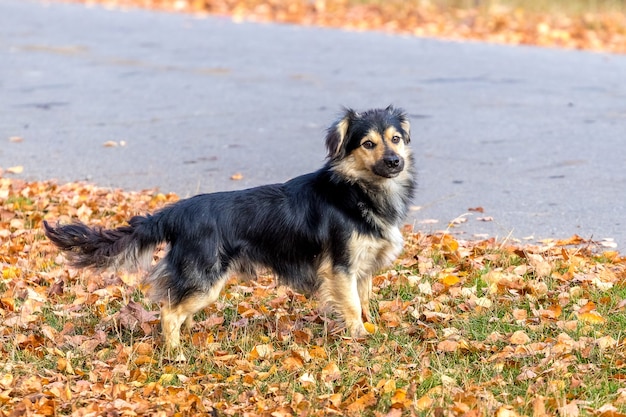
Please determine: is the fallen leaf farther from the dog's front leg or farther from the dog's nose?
the dog's nose

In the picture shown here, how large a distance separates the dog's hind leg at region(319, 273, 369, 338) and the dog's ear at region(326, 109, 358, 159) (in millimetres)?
742

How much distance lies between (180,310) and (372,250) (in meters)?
1.20

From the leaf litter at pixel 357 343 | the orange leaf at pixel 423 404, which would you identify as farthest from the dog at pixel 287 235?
the orange leaf at pixel 423 404

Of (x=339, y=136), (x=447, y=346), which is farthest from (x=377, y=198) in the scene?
(x=447, y=346)

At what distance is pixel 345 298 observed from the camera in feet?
19.4

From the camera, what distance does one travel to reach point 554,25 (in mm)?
16266

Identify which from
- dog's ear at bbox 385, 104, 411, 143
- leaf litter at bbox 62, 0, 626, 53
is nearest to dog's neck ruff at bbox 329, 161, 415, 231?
dog's ear at bbox 385, 104, 411, 143

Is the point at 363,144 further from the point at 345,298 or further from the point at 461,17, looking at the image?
the point at 461,17

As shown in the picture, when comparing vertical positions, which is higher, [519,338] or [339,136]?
[339,136]

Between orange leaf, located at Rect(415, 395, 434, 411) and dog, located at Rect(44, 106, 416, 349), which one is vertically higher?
dog, located at Rect(44, 106, 416, 349)

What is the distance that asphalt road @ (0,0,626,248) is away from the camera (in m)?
9.05

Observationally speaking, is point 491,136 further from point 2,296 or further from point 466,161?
point 2,296

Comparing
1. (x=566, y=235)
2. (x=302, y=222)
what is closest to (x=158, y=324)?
(x=302, y=222)

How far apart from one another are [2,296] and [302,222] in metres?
2.26
